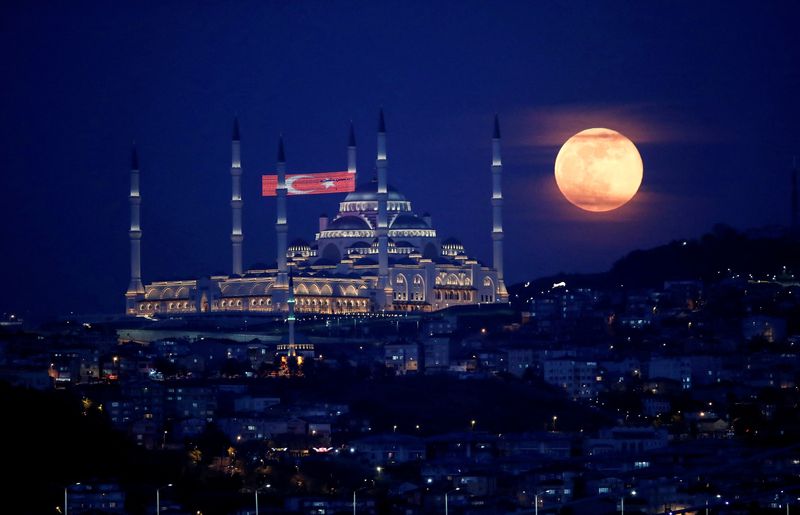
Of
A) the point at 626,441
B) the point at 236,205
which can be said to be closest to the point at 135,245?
the point at 236,205

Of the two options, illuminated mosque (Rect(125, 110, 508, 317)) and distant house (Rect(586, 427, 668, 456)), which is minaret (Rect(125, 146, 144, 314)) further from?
distant house (Rect(586, 427, 668, 456))

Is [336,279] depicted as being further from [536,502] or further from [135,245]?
[536,502]

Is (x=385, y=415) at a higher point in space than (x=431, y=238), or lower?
lower

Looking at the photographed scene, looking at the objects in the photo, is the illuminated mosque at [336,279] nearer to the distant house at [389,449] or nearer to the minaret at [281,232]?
the minaret at [281,232]

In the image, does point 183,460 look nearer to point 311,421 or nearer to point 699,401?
point 311,421

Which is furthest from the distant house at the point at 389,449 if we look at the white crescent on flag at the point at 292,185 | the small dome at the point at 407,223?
the small dome at the point at 407,223

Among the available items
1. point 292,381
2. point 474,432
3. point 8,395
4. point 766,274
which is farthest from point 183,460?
point 766,274
